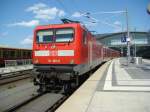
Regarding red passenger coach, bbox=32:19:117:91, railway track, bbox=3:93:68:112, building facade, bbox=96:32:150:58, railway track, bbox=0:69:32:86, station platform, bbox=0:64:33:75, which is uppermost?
building facade, bbox=96:32:150:58

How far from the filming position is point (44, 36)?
1196 centimetres

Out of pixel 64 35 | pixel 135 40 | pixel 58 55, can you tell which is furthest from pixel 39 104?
pixel 135 40

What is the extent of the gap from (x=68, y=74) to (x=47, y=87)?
1.37 m

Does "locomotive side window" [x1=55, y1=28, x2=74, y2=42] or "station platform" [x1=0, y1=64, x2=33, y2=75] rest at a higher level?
"locomotive side window" [x1=55, y1=28, x2=74, y2=42]

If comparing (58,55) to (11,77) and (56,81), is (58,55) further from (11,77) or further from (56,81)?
(11,77)

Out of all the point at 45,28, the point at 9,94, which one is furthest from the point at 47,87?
the point at 45,28

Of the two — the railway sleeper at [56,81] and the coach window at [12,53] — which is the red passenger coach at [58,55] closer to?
the railway sleeper at [56,81]

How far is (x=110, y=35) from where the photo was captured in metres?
105

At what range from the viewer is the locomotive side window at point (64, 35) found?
37.6 feet

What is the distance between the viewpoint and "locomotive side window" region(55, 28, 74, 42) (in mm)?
11469

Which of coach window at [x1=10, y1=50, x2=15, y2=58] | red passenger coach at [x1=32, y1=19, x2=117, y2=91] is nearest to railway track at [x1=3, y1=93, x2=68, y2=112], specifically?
red passenger coach at [x1=32, y1=19, x2=117, y2=91]

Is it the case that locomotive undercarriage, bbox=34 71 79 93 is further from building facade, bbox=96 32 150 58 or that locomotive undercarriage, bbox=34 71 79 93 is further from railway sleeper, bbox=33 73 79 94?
building facade, bbox=96 32 150 58

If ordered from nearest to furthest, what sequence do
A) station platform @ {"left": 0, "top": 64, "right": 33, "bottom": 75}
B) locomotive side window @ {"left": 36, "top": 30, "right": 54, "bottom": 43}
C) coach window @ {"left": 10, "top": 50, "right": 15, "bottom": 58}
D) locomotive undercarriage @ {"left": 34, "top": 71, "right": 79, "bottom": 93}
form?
locomotive undercarriage @ {"left": 34, "top": 71, "right": 79, "bottom": 93}
locomotive side window @ {"left": 36, "top": 30, "right": 54, "bottom": 43}
station platform @ {"left": 0, "top": 64, "right": 33, "bottom": 75}
coach window @ {"left": 10, "top": 50, "right": 15, "bottom": 58}

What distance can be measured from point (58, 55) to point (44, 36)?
1.19 meters
